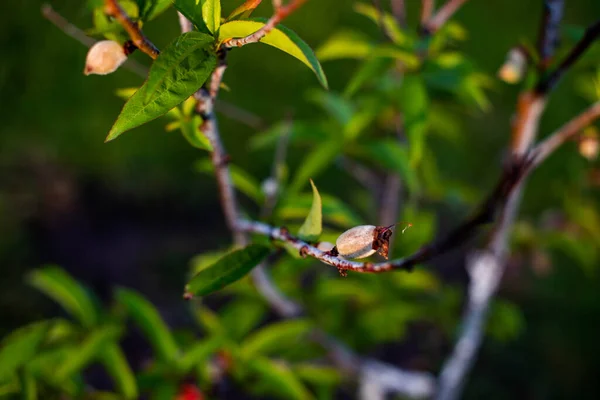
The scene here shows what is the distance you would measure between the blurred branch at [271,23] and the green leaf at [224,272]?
0.22 metres

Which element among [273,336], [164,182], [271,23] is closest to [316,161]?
[273,336]

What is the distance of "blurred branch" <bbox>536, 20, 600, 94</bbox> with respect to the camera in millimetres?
705

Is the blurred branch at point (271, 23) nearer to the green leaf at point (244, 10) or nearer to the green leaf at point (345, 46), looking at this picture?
the green leaf at point (244, 10)

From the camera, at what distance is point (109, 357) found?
3.26ft

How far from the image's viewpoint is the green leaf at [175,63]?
0.47 m

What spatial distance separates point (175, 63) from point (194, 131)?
151 millimetres

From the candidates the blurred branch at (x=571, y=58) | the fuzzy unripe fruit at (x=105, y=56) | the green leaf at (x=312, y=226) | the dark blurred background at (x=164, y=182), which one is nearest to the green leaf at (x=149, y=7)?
the fuzzy unripe fruit at (x=105, y=56)

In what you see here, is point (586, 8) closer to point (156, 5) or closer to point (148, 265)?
point (148, 265)

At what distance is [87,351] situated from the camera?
3.07 ft

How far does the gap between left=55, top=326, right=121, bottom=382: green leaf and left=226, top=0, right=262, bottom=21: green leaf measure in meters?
0.69

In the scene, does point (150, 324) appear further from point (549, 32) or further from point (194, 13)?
point (549, 32)

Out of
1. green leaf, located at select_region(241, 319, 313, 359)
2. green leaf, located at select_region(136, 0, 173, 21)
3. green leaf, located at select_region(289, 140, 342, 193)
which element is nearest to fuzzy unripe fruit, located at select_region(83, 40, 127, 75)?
green leaf, located at select_region(136, 0, 173, 21)

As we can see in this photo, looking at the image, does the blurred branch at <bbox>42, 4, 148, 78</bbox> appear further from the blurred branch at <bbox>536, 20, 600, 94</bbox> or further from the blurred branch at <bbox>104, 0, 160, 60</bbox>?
the blurred branch at <bbox>536, 20, 600, 94</bbox>

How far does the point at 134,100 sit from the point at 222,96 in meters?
2.42
